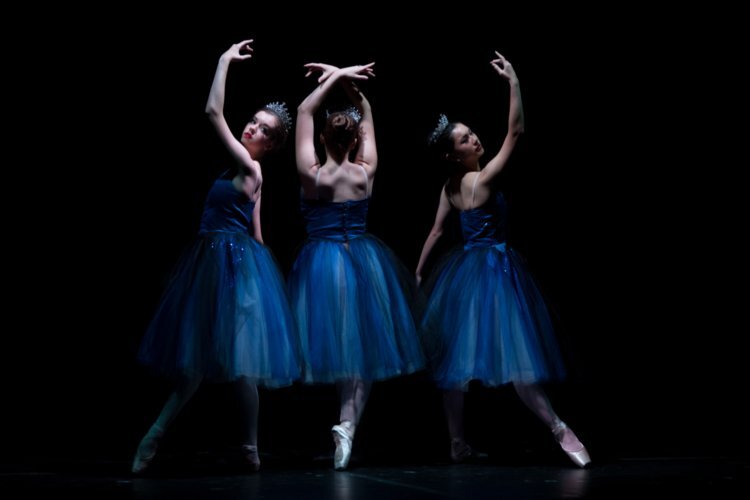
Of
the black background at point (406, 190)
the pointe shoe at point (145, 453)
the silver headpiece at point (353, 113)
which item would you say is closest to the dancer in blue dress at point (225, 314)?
the pointe shoe at point (145, 453)

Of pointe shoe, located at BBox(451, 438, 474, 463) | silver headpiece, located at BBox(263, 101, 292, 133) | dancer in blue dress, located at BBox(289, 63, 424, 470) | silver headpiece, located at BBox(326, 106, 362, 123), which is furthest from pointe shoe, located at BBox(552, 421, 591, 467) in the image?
silver headpiece, located at BBox(263, 101, 292, 133)

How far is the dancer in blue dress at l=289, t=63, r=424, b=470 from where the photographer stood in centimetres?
324

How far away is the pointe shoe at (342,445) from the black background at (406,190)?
0.79 meters

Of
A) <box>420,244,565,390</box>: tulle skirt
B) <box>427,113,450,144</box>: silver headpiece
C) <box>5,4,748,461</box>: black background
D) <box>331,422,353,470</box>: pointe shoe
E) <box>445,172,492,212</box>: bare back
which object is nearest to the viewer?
<box>331,422,353,470</box>: pointe shoe

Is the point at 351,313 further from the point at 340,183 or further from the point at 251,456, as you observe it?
the point at 251,456

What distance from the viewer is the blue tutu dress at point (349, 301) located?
323 centimetres

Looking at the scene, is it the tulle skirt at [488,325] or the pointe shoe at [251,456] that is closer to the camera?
the pointe shoe at [251,456]

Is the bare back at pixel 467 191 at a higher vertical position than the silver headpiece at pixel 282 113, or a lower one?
lower

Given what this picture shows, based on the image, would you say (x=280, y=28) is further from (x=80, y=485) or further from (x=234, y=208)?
(x=80, y=485)

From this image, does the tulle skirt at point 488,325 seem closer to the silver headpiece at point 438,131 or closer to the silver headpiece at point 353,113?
the silver headpiece at point 438,131

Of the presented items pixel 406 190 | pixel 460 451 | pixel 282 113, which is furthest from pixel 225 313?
pixel 406 190

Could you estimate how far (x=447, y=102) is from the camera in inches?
173

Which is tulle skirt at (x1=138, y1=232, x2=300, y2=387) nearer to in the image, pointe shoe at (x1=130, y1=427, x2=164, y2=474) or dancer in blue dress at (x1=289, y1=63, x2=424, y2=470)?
dancer in blue dress at (x1=289, y1=63, x2=424, y2=470)

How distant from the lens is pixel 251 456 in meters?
3.18
